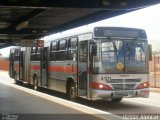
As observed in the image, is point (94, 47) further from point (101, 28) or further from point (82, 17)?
point (82, 17)

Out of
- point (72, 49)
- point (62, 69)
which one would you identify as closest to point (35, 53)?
point (62, 69)

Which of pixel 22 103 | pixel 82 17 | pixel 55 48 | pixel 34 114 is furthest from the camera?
pixel 55 48

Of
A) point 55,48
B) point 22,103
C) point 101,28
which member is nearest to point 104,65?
point 101,28

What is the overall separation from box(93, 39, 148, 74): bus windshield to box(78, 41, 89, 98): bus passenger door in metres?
0.73

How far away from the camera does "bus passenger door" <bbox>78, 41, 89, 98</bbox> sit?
647 inches

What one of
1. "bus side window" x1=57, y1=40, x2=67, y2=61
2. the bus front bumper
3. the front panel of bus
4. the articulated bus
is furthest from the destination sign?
the bus front bumper

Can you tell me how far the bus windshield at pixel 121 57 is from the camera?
51.7 feet

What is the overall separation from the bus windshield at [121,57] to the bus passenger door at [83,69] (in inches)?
28.6

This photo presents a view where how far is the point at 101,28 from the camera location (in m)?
16.1

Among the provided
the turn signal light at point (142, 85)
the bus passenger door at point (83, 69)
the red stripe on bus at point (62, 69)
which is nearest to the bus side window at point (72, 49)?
the red stripe on bus at point (62, 69)

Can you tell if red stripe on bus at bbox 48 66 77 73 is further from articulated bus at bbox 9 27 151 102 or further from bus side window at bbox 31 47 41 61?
bus side window at bbox 31 47 41 61

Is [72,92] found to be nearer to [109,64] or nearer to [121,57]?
[109,64]

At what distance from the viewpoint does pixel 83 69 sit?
54.8 feet

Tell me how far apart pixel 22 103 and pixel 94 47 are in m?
3.15
